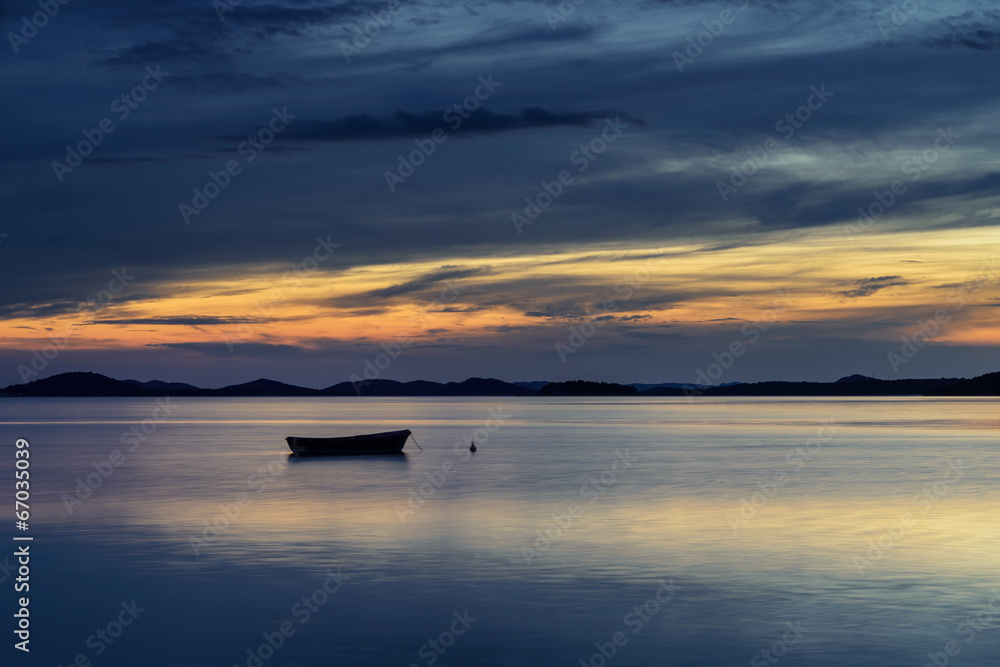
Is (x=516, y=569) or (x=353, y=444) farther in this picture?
(x=353, y=444)

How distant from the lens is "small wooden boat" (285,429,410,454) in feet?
243

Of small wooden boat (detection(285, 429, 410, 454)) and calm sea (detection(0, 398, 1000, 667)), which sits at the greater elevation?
small wooden boat (detection(285, 429, 410, 454))

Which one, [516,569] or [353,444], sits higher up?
[353,444]

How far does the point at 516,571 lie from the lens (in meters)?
25.5

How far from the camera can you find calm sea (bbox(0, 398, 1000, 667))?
61.2ft

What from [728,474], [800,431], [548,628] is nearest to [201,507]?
[548,628]

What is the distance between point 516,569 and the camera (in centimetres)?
2581

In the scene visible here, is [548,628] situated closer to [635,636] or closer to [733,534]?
[635,636]

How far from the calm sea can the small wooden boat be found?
1761 centimetres

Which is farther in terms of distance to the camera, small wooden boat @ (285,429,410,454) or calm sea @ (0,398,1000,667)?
small wooden boat @ (285,429,410,454)

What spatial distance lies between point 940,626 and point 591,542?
12234 mm

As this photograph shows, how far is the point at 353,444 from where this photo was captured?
75.9 metres

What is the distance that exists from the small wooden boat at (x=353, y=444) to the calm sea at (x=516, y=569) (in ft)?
57.8

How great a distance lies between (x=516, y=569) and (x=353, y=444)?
51.5m
